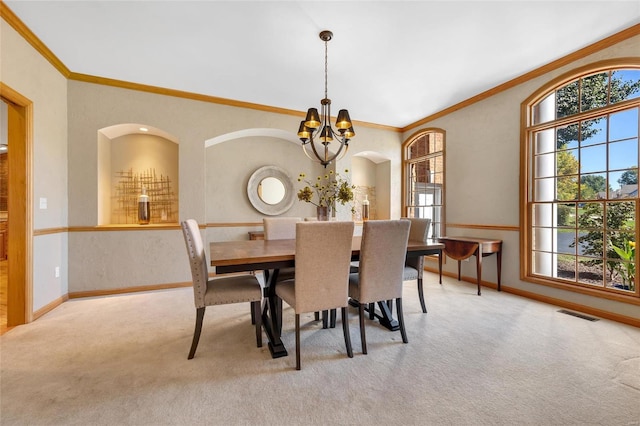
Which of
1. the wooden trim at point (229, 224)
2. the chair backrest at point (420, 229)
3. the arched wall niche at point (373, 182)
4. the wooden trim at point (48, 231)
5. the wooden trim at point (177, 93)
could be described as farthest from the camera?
the arched wall niche at point (373, 182)

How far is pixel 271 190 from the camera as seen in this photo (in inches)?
199

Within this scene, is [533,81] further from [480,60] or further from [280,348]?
[280,348]

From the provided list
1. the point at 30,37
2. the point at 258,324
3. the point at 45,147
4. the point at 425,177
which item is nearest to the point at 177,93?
the point at 30,37

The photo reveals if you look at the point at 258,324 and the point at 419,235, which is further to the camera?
the point at 419,235

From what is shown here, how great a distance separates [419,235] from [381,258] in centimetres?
113

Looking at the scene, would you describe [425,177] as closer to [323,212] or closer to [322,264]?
[323,212]

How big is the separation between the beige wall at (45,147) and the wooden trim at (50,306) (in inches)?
1.5

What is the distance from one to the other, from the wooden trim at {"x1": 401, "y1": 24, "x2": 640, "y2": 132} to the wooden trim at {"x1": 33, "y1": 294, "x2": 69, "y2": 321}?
5.69 m

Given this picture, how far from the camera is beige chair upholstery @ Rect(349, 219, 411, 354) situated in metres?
2.15

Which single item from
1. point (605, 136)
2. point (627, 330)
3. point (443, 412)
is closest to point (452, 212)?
point (605, 136)

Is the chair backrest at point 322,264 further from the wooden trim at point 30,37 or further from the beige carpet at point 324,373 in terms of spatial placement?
the wooden trim at point 30,37

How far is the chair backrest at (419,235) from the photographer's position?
2.95 metres

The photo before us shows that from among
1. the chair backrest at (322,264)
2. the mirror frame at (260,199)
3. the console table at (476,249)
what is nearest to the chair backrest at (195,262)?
the chair backrest at (322,264)

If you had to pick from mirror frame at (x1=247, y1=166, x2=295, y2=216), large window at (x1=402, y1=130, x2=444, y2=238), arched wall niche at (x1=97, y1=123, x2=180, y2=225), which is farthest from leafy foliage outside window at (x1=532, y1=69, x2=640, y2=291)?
arched wall niche at (x1=97, y1=123, x2=180, y2=225)
